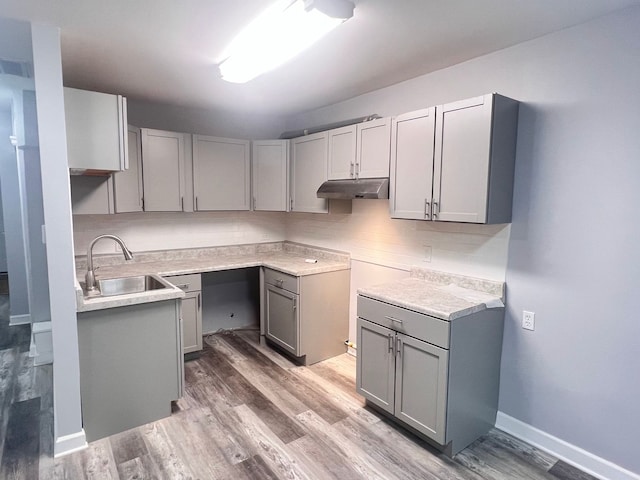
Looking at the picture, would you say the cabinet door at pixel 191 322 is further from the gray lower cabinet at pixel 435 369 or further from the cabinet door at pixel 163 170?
the gray lower cabinet at pixel 435 369

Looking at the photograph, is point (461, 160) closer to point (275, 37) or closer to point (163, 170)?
point (275, 37)

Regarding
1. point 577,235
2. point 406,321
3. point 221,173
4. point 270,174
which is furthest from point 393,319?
point 221,173

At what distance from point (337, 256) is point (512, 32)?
7.57 ft

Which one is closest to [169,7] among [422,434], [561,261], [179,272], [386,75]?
[386,75]

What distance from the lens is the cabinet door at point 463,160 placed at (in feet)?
7.30

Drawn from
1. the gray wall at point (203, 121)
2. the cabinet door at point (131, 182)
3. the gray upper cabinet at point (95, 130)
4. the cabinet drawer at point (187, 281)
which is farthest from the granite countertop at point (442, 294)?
the gray wall at point (203, 121)

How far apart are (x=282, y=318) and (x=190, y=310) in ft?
2.73

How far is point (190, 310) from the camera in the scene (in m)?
3.44

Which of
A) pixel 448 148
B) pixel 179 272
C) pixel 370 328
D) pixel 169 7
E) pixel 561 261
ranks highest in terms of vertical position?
pixel 169 7

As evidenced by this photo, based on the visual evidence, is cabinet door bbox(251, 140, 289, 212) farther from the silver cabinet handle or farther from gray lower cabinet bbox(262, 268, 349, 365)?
the silver cabinet handle

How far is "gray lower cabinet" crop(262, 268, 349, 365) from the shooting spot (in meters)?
3.42

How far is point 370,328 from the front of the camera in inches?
103

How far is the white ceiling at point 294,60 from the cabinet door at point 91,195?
0.78m

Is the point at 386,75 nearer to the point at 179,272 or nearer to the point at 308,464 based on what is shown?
the point at 179,272
